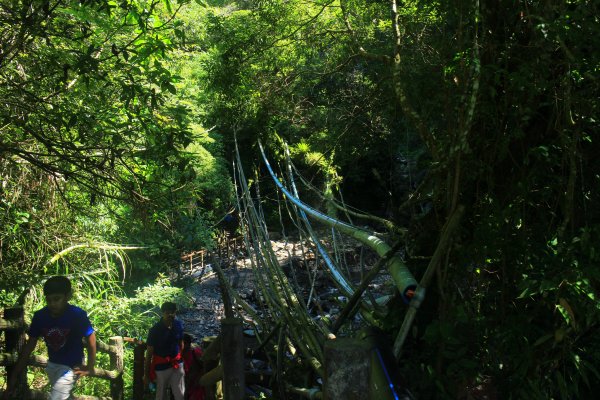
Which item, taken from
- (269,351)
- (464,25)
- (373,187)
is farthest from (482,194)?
(373,187)

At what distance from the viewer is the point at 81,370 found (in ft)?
11.3

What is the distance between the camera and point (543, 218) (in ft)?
7.04

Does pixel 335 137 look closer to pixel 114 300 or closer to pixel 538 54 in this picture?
pixel 538 54

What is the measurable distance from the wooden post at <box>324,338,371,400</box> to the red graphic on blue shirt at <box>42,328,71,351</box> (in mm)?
2282

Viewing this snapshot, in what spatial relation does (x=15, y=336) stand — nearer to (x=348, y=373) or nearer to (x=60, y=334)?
(x=60, y=334)

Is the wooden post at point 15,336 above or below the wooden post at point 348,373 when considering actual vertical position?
below

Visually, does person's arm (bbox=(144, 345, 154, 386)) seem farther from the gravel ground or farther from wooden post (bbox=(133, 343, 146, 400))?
the gravel ground

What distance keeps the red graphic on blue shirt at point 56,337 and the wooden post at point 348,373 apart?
7.49ft

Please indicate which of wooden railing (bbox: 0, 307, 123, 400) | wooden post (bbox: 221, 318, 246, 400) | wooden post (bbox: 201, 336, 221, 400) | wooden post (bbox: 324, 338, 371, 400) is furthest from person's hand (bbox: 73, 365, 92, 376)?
wooden post (bbox: 324, 338, 371, 400)

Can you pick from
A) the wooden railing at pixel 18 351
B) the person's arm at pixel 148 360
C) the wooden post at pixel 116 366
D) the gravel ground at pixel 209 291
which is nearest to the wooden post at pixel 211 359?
the person's arm at pixel 148 360

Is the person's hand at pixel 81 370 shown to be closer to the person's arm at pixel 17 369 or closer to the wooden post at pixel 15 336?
the person's arm at pixel 17 369

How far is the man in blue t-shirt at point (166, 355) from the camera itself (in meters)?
3.87

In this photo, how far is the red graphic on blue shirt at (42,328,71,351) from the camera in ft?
10.8

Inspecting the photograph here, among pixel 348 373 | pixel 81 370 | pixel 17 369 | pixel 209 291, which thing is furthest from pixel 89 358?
pixel 209 291
